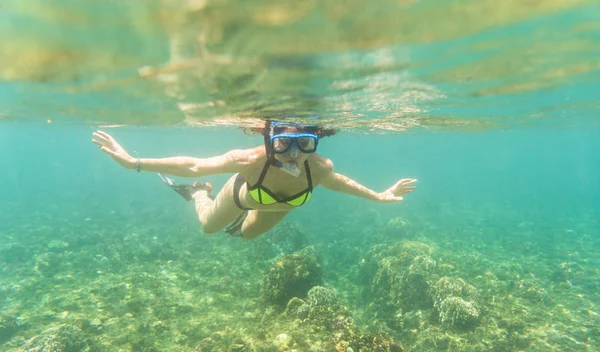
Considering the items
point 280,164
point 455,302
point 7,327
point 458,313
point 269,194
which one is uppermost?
point 280,164

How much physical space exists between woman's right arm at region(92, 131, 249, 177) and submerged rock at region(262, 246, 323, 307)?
588 centimetres

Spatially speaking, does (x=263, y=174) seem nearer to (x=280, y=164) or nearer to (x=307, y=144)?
(x=280, y=164)

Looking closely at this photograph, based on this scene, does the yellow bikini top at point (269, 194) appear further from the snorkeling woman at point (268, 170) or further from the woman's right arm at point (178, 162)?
the woman's right arm at point (178, 162)

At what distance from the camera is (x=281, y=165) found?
5.65m

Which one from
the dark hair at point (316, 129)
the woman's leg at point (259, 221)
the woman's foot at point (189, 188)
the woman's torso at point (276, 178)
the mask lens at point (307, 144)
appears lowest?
the woman's leg at point (259, 221)

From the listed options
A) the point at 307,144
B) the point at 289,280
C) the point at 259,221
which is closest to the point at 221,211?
the point at 259,221

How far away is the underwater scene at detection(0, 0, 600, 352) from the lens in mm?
5426

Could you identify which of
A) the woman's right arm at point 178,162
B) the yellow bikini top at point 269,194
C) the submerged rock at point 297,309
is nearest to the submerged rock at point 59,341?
the submerged rock at point 297,309

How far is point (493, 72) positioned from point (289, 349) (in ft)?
28.8

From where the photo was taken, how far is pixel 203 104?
1135 centimetres

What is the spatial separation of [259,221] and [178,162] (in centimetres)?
244

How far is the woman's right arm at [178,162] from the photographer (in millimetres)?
5734

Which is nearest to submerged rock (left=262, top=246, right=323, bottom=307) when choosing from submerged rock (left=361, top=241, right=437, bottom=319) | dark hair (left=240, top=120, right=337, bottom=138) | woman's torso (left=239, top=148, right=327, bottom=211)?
submerged rock (left=361, top=241, right=437, bottom=319)

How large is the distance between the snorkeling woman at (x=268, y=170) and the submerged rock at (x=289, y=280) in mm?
3881
